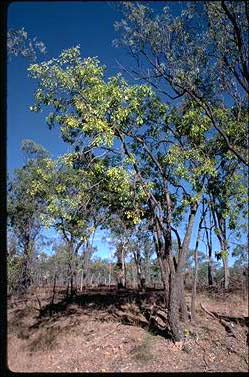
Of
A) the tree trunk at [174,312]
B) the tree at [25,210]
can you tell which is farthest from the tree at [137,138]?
the tree at [25,210]

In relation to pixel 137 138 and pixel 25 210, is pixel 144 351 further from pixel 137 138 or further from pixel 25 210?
pixel 25 210

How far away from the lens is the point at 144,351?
12781 millimetres

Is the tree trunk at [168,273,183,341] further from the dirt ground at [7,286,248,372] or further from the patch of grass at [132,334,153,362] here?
the patch of grass at [132,334,153,362]

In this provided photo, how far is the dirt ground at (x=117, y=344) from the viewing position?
11953mm

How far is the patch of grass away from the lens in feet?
40.8

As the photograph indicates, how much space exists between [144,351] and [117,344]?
1737mm

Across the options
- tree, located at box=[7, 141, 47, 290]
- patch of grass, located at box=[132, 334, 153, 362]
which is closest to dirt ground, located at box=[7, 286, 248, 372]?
patch of grass, located at box=[132, 334, 153, 362]

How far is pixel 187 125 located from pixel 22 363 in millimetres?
10505

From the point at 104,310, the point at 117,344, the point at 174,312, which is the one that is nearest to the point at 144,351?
the point at 174,312

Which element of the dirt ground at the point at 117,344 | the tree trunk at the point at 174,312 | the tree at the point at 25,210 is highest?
the tree at the point at 25,210

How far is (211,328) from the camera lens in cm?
1462

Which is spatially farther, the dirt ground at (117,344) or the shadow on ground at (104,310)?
the shadow on ground at (104,310)

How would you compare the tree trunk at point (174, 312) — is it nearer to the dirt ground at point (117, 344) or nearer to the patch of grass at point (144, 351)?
the dirt ground at point (117, 344)

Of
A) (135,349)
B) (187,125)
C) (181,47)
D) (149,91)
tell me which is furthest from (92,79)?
(135,349)
